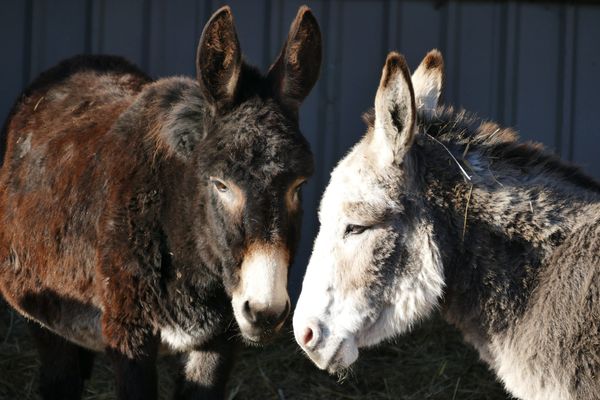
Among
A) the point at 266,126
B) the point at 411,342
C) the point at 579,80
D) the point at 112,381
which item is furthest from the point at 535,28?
the point at 112,381

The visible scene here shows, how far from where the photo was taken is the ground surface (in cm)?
562

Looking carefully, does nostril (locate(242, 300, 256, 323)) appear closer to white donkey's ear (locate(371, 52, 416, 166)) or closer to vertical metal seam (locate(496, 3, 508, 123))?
white donkey's ear (locate(371, 52, 416, 166))

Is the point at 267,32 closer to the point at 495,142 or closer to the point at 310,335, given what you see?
the point at 495,142

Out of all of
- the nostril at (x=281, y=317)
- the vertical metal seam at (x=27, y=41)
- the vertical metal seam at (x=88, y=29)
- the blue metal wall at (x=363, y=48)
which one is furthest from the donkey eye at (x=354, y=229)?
the vertical metal seam at (x=27, y=41)

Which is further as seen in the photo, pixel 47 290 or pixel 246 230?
pixel 47 290

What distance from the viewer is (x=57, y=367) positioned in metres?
5.07

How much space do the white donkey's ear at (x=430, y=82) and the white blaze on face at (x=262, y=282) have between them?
2.66ft

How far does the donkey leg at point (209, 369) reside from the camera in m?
4.36

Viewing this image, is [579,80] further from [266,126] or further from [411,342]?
[266,126]

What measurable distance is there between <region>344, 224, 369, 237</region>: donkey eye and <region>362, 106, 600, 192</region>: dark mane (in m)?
0.43

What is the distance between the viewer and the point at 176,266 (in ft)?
13.7

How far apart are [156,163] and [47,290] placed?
921 mm

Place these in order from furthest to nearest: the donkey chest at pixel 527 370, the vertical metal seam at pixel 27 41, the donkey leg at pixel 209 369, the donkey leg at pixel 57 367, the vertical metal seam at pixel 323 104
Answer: the vertical metal seam at pixel 323 104 < the vertical metal seam at pixel 27 41 < the donkey leg at pixel 57 367 < the donkey leg at pixel 209 369 < the donkey chest at pixel 527 370

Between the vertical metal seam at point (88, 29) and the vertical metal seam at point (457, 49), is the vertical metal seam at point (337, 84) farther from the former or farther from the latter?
the vertical metal seam at point (88, 29)
